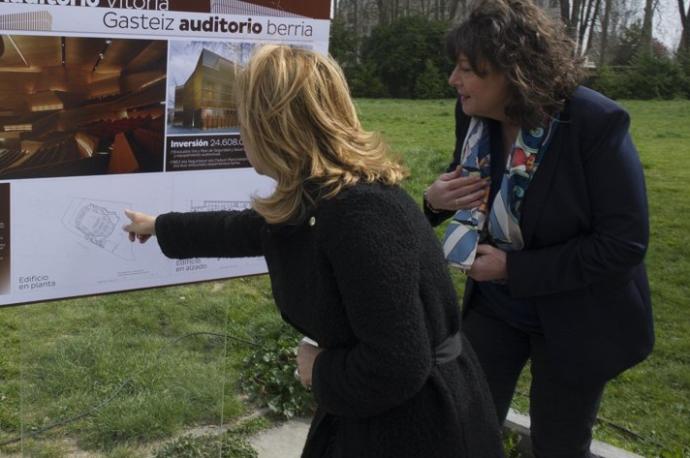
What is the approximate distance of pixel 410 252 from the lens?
5.25 ft

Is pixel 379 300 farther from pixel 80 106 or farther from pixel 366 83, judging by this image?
pixel 366 83

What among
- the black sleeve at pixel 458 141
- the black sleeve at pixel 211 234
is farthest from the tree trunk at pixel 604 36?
the black sleeve at pixel 211 234

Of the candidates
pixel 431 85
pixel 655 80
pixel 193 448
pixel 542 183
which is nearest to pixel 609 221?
pixel 542 183

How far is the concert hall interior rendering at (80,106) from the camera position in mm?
2270

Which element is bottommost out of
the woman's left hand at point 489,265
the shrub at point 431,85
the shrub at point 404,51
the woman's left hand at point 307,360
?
the woman's left hand at point 307,360

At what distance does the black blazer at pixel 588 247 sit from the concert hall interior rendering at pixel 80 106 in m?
1.18

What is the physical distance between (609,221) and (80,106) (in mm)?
1528

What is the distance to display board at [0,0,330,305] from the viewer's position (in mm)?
2291

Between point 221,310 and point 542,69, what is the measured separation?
1.53 meters

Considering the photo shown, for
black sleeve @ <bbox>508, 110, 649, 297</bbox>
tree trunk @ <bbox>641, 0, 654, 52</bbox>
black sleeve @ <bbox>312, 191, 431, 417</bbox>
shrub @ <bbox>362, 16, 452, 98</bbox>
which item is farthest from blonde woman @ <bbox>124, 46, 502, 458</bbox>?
tree trunk @ <bbox>641, 0, 654, 52</bbox>

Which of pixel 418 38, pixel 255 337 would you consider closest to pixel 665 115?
pixel 418 38

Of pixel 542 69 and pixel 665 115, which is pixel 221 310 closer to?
pixel 542 69

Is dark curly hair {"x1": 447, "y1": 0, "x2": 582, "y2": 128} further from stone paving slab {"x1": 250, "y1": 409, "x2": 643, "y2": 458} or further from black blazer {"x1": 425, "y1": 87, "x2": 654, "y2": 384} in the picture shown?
stone paving slab {"x1": 250, "y1": 409, "x2": 643, "y2": 458}

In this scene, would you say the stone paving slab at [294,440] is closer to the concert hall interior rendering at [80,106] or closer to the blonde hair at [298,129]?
the concert hall interior rendering at [80,106]
